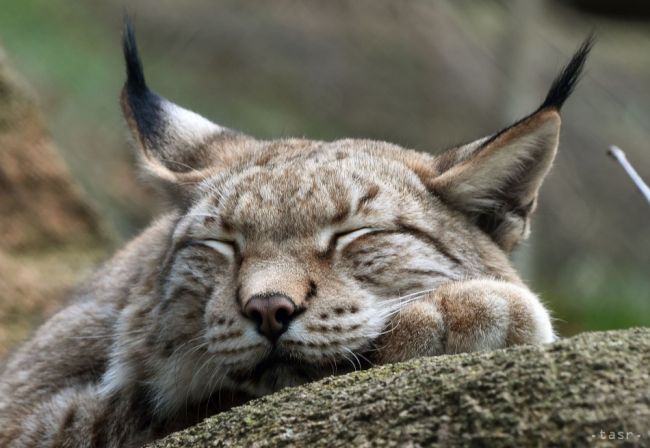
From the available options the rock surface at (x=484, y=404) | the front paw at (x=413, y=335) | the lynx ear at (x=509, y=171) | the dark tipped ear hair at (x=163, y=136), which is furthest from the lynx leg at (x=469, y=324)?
the dark tipped ear hair at (x=163, y=136)

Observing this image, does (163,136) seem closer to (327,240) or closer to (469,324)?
(327,240)

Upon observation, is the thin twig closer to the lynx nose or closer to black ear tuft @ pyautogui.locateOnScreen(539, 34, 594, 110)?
black ear tuft @ pyautogui.locateOnScreen(539, 34, 594, 110)

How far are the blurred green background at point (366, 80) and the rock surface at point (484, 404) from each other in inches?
294

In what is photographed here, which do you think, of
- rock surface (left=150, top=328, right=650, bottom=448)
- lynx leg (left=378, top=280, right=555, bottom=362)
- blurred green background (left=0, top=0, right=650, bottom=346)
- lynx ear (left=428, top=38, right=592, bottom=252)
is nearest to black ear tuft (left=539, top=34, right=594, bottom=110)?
lynx ear (left=428, top=38, right=592, bottom=252)

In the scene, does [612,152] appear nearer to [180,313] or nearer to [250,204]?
[250,204]

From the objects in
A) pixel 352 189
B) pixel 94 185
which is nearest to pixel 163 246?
pixel 352 189

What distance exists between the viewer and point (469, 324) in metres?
3.01

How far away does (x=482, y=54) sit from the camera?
38.7 feet

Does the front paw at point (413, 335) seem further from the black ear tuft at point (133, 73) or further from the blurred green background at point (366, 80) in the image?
the blurred green background at point (366, 80)

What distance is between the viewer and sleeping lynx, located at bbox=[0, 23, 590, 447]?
3.12m

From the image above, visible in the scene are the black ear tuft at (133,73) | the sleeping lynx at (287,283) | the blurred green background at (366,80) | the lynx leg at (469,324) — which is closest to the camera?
the lynx leg at (469,324)

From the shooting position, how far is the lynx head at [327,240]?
3.17 metres

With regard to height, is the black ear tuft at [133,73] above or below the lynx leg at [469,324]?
above

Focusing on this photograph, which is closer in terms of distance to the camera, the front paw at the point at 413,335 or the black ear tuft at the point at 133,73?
the front paw at the point at 413,335
